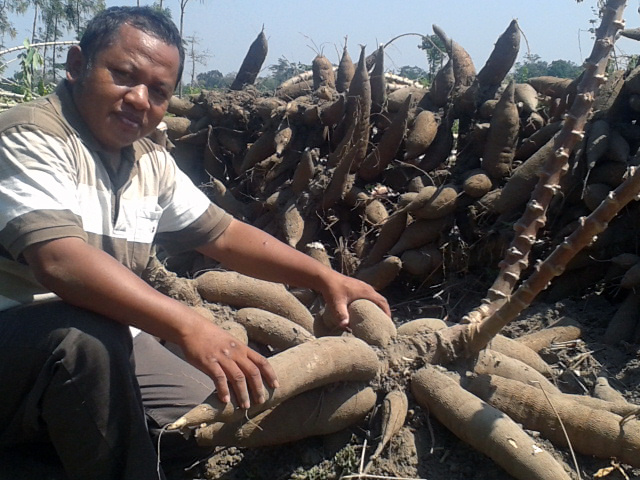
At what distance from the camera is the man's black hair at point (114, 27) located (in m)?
1.74

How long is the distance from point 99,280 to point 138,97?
0.56 metres

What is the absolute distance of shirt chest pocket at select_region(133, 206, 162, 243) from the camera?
187cm

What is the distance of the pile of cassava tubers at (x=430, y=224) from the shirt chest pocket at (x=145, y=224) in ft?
1.65

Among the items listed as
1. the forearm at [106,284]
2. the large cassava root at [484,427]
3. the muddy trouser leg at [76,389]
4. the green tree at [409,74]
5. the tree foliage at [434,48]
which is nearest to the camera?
the forearm at [106,284]

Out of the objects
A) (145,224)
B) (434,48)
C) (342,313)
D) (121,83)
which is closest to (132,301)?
(145,224)

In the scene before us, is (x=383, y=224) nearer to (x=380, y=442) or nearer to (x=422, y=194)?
(x=422, y=194)

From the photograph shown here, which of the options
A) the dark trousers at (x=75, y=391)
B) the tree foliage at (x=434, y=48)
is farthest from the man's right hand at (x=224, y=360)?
the tree foliage at (x=434, y=48)

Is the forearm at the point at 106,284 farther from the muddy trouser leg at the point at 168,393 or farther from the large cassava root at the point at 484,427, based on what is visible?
the large cassava root at the point at 484,427

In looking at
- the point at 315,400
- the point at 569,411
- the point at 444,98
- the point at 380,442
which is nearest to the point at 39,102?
the point at 315,400

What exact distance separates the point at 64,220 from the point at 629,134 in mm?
2583

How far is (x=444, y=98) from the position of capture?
11.9 feet

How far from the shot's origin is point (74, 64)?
1797 mm

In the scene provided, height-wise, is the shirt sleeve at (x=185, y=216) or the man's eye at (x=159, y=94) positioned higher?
the man's eye at (x=159, y=94)

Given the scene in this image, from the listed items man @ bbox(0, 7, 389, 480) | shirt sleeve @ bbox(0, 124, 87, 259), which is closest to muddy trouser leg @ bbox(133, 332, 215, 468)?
man @ bbox(0, 7, 389, 480)
